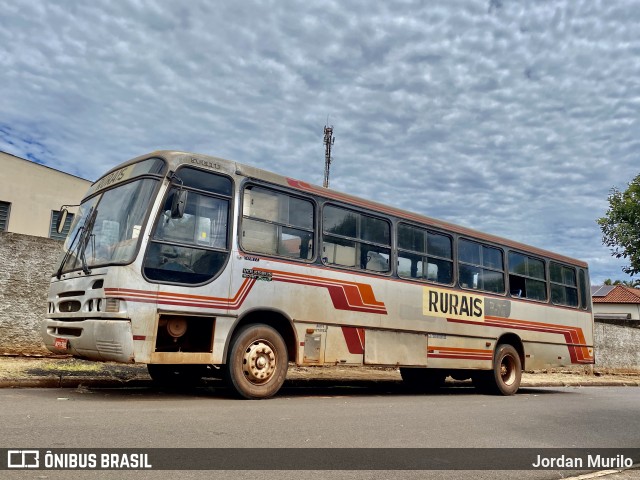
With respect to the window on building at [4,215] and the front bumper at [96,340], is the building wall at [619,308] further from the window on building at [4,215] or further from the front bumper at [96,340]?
the front bumper at [96,340]

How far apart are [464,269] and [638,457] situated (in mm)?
6504

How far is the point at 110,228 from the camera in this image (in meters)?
8.02

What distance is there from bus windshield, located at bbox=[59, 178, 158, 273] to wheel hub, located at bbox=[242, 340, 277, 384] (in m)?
2.08

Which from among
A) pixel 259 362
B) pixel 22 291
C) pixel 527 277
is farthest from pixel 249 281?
pixel 527 277

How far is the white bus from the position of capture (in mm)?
7492

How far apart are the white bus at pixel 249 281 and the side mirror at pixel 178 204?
0.8 inches

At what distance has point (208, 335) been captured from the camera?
792 cm

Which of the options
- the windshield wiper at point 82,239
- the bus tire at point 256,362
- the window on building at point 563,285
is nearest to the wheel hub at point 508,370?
the window on building at point 563,285

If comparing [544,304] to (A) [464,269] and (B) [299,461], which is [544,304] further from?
(B) [299,461]

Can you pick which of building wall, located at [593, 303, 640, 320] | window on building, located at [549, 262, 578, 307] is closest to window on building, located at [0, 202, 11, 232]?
window on building, located at [549, 262, 578, 307]

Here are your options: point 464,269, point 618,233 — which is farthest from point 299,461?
point 618,233

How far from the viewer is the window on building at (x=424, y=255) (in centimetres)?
1098

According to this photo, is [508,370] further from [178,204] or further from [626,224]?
[626,224]

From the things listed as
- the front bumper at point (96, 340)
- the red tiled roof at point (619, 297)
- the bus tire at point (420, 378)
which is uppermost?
the red tiled roof at point (619, 297)
